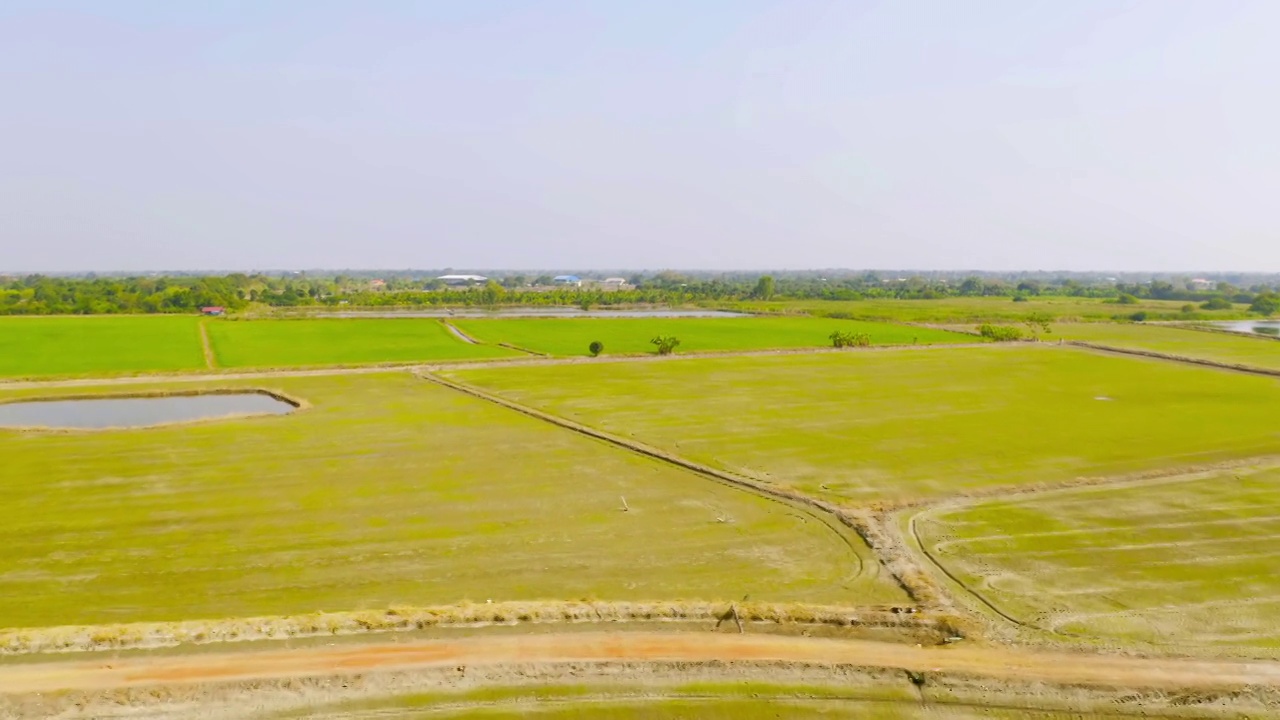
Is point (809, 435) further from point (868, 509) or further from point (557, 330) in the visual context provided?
point (557, 330)

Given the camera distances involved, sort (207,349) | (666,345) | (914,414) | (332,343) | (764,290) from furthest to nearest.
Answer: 1. (764,290)
2. (332,343)
3. (666,345)
4. (207,349)
5. (914,414)

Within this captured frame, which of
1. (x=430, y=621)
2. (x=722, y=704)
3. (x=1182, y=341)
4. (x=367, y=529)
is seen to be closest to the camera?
(x=722, y=704)

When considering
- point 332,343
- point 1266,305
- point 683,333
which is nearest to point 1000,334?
point 683,333

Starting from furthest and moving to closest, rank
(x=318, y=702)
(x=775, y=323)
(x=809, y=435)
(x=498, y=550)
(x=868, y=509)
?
(x=775, y=323)
(x=809, y=435)
(x=868, y=509)
(x=498, y=550)
(x=318, y=702)

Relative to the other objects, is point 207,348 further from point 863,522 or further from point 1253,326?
point 1253,326

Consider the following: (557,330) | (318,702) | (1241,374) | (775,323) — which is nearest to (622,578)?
(318,702)

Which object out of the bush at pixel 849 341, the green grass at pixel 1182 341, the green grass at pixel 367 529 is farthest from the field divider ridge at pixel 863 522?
the green grass at pixel 1182 341

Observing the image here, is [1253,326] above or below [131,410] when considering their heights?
above
